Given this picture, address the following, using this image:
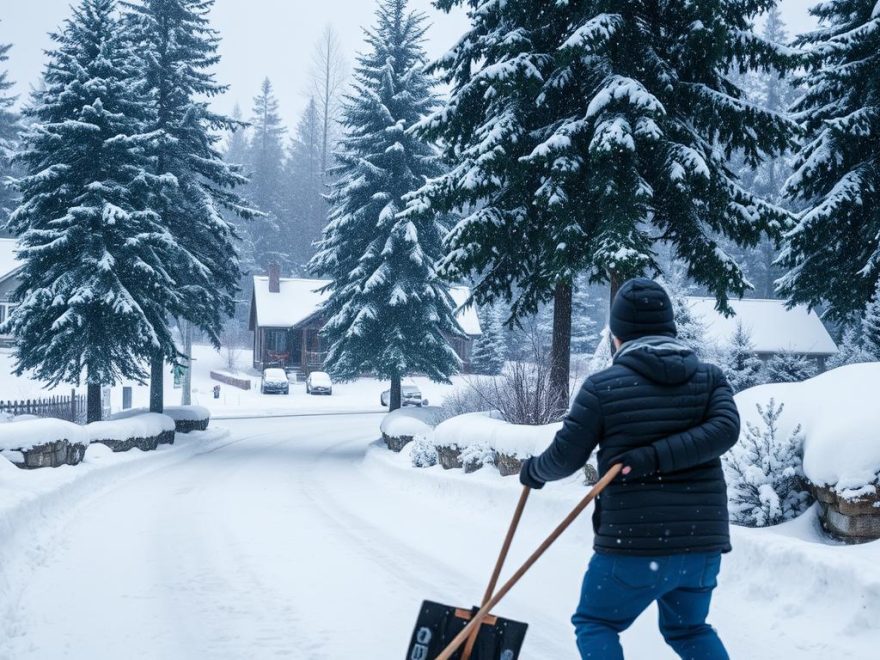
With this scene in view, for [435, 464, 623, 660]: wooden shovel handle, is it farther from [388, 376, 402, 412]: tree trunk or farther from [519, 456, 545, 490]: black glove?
[388, 376, 402, 412]: tree trunk

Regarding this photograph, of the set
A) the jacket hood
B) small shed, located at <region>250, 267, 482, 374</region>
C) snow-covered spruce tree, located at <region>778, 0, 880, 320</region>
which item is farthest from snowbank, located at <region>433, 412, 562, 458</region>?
small shed, located at <region>250, 267, 482, 374</region>

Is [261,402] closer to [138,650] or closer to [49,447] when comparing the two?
[49,447]

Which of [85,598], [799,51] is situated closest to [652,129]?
[799,51]

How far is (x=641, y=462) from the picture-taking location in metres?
3.09

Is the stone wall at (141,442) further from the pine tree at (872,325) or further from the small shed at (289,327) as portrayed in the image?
the small shed at (289,327)

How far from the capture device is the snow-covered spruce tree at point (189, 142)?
23422 millimetres

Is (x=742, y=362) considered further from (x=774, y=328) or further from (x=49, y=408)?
(x=774, y=328)

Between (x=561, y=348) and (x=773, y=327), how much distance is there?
39.9 meters

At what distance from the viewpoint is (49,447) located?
12.9 meters

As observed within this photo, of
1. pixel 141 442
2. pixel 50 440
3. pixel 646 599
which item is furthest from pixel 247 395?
pixel 646 599

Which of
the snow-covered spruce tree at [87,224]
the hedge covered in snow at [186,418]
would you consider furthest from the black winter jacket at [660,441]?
the hedge covered in snow at [186,418]

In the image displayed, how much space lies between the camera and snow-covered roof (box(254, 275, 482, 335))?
56156mm

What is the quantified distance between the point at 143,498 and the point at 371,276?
12.9 m

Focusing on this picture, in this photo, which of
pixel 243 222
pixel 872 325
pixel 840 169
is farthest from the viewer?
pixel 243 222
